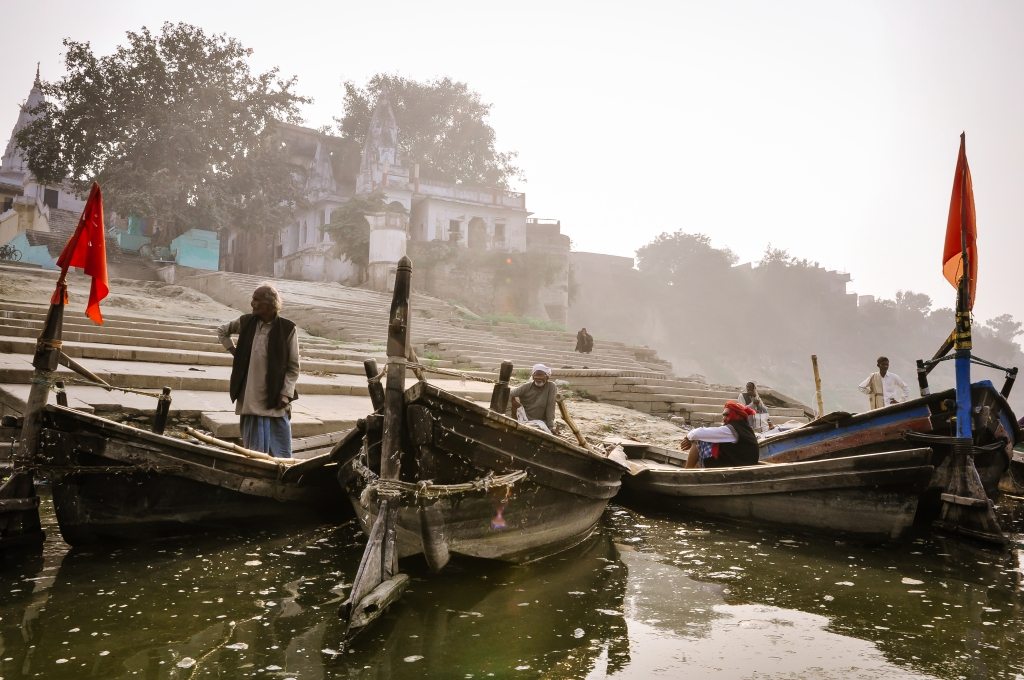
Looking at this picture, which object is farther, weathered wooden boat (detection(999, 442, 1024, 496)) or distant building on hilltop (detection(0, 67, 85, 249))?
distant building on hilltop (detection(0, 67, 85, 249))

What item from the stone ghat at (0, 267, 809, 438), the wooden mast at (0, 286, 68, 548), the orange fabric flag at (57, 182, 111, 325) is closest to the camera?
the wooden mast at (0, 286, 68, 548)

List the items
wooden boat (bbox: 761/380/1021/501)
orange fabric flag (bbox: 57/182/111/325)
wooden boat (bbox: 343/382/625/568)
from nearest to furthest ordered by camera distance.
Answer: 1. wooden boat (bbox: 343/382/625/568)
2. orange fabric flag (bbox: 57/182/111/325)
3. wooden boat (bbox: 761/380/1021/501)

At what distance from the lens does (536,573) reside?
14.6 feet

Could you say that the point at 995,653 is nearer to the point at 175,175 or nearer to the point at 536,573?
the point at 536,573

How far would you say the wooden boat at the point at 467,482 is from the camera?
3.91 m

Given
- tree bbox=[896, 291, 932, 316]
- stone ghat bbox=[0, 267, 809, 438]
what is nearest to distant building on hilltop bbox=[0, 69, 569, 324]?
stone ghat bbox=[0, 267, 809, 438]

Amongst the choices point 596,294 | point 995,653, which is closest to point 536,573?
point 995,653

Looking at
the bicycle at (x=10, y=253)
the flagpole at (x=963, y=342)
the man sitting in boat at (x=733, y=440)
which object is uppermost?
the bicycle at (x=10, y=253)

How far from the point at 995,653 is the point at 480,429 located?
115 inches

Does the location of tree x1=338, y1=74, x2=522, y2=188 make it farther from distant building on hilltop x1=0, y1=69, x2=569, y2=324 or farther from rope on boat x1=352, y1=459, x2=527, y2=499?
rope on boat x1=352, y1=459, x2=527, y2=499

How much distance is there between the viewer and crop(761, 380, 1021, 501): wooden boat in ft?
20.9

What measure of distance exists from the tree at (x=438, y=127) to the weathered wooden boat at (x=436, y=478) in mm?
35390

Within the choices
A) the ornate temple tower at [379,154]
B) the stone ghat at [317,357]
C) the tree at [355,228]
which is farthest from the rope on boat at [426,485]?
the ornate temple tower at [379,154]

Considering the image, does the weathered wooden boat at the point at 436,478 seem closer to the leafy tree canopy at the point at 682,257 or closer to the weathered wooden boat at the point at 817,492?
the weathered wooden boat at the point at 817,492
